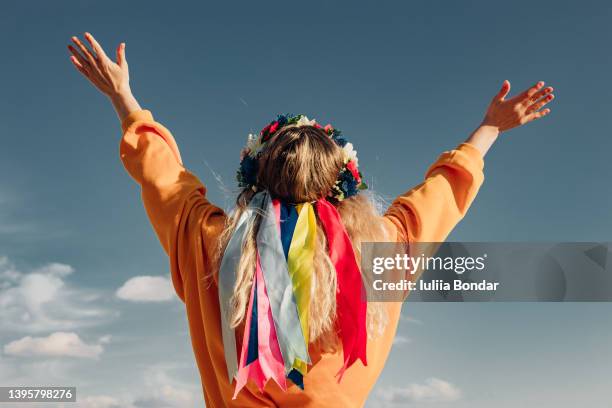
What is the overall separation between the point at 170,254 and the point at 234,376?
863 millimetres

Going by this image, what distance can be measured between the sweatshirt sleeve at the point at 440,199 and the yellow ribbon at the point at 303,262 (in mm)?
611

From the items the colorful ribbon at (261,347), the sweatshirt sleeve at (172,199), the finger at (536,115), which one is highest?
the finger at (536,115)

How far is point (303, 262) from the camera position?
352 cm

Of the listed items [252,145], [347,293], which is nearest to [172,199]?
[252,145]

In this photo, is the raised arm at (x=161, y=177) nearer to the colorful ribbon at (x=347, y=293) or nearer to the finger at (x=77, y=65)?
the finger at (x=77, y=65)

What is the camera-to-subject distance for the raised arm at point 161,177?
379 cm

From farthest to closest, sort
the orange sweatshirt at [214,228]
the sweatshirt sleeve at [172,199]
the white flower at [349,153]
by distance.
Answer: the white flower at [349,153] → the sweatshirt sleeve at [172,199] → the orange sweatshirt at [214,228]

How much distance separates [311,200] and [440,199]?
2.99 ft

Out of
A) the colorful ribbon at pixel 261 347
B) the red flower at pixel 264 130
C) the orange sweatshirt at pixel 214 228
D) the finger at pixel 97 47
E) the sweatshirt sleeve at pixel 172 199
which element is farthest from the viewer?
the finger at pixel 97 47

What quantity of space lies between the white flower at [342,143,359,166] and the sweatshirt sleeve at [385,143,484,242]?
40 centimetres

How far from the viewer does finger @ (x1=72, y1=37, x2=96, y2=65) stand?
4.55m

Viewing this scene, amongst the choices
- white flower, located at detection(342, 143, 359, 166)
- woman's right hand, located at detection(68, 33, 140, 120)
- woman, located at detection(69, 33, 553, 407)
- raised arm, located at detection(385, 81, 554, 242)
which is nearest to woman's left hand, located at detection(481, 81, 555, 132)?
raised arm, located at detection(385, 81, 554, 242)

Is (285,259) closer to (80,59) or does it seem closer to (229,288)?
(229,288)

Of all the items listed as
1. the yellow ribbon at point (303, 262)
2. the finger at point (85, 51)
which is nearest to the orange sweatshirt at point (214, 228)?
the yellow ribbon at point (303, 262)
